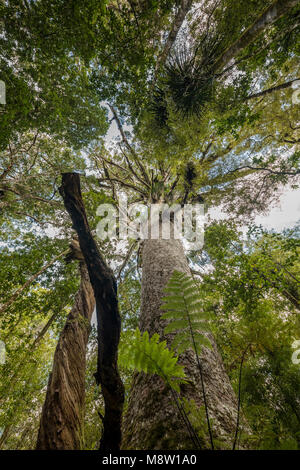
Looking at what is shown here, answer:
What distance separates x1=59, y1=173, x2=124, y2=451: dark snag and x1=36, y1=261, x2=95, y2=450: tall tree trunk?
0.42 m

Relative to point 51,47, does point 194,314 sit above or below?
below

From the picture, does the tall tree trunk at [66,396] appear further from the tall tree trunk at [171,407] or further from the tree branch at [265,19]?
the tree branch at [265,19]

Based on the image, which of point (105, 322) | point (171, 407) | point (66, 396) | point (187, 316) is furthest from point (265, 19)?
point (66, 396)

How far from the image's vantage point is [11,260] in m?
4.45

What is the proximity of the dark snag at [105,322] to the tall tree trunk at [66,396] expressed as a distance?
1.36ft

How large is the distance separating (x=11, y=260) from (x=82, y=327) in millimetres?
3191

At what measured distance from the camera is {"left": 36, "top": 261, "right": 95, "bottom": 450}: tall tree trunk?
1.18 m

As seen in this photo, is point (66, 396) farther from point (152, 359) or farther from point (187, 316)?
point (187, 316)

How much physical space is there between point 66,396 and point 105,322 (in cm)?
84

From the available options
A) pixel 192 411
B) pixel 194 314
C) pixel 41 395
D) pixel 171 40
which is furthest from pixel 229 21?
pixel 41 395

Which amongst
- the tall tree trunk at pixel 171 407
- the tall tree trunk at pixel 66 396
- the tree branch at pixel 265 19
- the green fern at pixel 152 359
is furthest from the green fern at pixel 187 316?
the tree branch at pixel 265 19

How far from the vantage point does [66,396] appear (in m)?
1.46

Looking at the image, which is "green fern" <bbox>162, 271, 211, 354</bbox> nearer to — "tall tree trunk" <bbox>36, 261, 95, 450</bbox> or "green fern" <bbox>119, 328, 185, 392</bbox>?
"green fern" <bbox>119, 328, 185, 392</bbox>
